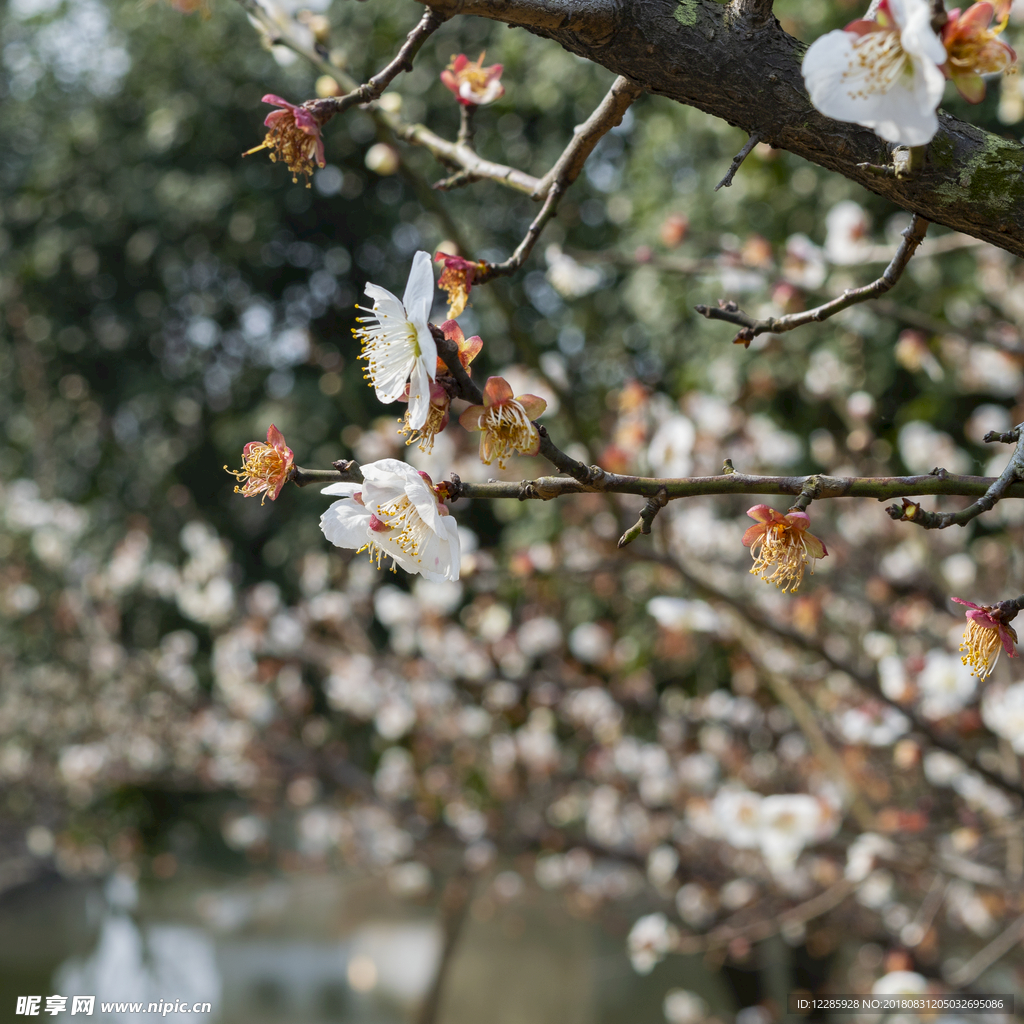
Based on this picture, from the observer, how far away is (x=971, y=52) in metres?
0.51

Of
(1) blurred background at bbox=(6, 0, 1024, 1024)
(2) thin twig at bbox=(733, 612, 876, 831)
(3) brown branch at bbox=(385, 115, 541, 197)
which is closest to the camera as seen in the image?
(3) brown branch at bbox=(385, 115, 541, 197)

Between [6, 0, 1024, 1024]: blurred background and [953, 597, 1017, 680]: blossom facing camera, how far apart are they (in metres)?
0.59

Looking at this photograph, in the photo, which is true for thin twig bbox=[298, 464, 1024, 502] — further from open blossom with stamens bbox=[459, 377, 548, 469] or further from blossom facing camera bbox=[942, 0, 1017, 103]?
blossom facing camera bbox=[942, 0, 1017, 103]

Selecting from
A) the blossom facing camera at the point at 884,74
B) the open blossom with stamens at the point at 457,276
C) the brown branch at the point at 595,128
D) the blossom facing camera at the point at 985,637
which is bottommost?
the blossom facing camera at the point at 985,637

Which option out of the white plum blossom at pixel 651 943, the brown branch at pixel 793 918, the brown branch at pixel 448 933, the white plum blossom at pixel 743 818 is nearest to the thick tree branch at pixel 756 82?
the brown branch at pixel 793 918

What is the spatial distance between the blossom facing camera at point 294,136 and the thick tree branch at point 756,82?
194 mm

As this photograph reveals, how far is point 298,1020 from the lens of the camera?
467 centimetres

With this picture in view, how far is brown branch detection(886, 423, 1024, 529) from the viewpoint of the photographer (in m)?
0.54

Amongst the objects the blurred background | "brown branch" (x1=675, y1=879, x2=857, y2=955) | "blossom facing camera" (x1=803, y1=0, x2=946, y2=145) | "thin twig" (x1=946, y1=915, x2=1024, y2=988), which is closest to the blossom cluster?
"blossom facing camera" (x1=803, y1=0, x2=946, y2=145)

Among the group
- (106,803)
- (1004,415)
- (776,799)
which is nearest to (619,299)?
(1004,415)

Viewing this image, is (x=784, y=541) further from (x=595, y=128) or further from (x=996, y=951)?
(x=996, y=951)

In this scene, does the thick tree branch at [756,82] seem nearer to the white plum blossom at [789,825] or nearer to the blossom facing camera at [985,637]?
the blossom facing camera at [985,637]

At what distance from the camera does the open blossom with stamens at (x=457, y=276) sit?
689 mm

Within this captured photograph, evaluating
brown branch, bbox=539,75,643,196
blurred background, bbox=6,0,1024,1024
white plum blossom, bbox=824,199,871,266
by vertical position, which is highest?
brown branch, bbox=539,75,643,196
